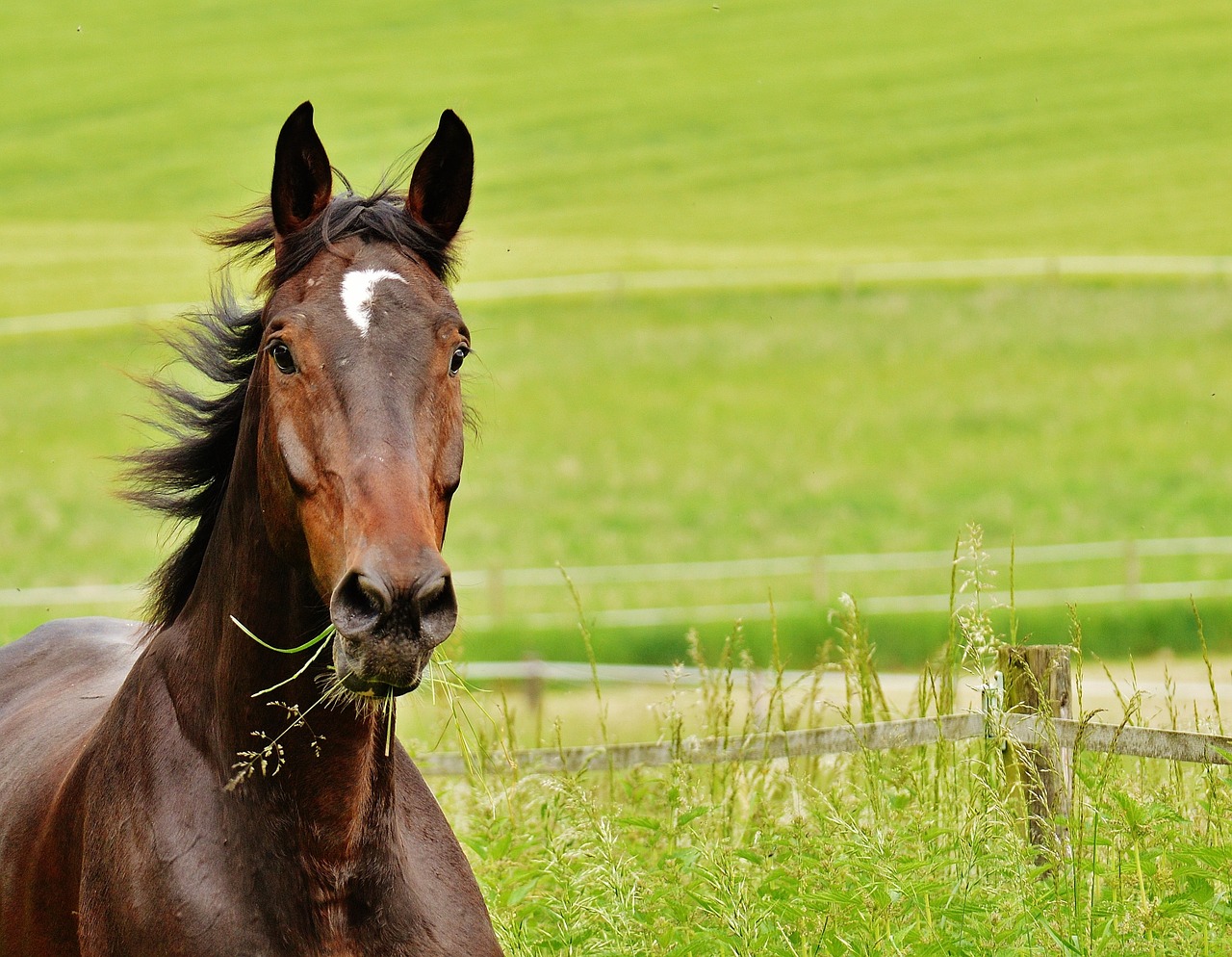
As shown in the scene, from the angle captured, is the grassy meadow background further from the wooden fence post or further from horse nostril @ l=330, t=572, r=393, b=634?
horse nostril @ l=330, t=572, r=393, b=634

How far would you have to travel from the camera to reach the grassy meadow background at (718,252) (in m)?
23.7

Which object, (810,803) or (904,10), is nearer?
(810,803)

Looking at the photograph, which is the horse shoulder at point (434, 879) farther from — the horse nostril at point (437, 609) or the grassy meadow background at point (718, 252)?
the grassy meadow background at point (718, 252)

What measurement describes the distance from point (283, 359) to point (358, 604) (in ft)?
2.29

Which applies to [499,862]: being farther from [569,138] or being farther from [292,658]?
[569,138]

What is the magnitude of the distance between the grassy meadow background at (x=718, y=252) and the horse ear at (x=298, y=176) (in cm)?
521

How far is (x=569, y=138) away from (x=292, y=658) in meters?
45.4

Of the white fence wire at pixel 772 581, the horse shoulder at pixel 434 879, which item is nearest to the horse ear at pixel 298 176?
the horse shoulder at pixel 434 879

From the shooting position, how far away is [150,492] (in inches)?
154

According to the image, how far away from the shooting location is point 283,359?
324cm

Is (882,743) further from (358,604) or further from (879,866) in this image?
(358,604)

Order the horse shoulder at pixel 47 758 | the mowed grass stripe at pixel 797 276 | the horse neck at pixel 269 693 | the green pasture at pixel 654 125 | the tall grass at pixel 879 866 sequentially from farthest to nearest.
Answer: the green pasture at pixel 654 125
the mowed grass stripe at pixel 797 276
the tall grass at pixel 879 866
the horse shoulder at pixel 47 758
the horse neck at pixel 269 693

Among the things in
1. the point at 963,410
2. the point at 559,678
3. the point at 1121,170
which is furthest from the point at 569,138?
the point at 559,678

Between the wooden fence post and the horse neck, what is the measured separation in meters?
2.34
